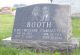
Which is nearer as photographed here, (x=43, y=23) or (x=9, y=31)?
(x=43, y=23)

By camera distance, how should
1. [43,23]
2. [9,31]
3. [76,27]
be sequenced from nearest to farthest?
[43,23], [9,31], [76,27]

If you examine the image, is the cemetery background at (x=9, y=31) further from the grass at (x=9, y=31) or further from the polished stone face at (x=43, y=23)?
the polished stone face at (x=43, y=23)

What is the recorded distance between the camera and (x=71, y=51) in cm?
566

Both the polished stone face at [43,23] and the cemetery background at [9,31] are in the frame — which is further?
the polished stone face at [43,23]

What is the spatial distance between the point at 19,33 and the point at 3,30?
1410mm

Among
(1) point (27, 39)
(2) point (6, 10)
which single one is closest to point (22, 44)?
(1) point (27, 39)

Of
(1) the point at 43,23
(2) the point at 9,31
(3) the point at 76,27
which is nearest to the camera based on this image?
(1) the point at 43,23

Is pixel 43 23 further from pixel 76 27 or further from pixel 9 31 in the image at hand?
pixel 76 27

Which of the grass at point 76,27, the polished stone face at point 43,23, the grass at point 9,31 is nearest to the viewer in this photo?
the grass at point 9,31

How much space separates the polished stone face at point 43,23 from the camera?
20.0 ft

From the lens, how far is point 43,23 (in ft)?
20.5

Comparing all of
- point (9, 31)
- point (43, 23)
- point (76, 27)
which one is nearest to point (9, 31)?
point (9, 31)

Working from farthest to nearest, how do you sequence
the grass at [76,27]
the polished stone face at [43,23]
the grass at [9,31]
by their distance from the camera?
the grass at [76,27] < the polished stone face at [43,23] < the grass at [9,31]

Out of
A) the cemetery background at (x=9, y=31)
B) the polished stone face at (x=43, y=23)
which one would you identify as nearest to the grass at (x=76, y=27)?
the cemetery background at (x=9, y=31)
